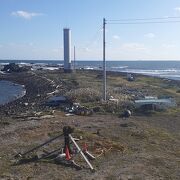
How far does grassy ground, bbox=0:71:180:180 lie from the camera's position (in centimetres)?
1723

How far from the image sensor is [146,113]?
1305 inches

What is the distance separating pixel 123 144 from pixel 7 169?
6747mm

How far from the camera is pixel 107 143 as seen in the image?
70.9 feet

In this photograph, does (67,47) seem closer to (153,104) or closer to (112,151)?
(153,104)

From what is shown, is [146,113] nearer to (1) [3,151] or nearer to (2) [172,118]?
(2) [172,118]

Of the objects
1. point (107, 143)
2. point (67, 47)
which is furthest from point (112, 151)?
point (67, 47)

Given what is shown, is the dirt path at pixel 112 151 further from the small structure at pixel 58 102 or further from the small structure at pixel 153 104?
the small structure at pixel 58 102

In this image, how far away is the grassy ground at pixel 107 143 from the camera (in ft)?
56.5

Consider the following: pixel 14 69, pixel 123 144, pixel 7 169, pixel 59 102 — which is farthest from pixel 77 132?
pixel 14 69

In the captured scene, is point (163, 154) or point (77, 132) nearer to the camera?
point (163, 154)

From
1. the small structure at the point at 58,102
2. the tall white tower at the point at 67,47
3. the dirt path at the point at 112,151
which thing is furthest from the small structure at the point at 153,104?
the tall white tower at the point at 67,47

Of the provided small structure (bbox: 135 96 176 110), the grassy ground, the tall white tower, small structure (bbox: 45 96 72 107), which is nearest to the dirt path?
the grassy ground

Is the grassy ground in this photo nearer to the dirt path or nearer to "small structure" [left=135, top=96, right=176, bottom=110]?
the dirt path

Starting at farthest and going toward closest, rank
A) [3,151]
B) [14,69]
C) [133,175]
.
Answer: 1. [14,69]
2. [3,151]
3. [133,175]
